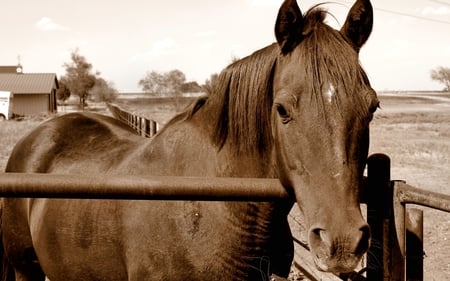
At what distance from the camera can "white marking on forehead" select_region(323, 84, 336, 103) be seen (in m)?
1.91

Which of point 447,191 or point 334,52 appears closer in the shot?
point 334,52

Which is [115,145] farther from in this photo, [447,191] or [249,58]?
[447,191]

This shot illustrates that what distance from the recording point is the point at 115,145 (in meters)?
3.51

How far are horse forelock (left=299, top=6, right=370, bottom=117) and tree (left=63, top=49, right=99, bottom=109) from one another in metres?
64.0

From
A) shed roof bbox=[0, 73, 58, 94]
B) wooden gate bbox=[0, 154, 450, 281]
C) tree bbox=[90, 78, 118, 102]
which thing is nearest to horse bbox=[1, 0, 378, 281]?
wooden gate bbox=[0, 154, 450, 281]

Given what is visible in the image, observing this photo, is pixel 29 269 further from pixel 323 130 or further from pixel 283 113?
pixel 323 130

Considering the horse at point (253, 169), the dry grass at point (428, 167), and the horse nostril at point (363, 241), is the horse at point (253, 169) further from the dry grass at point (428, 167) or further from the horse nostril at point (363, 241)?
the dry grass at point (428, 167)

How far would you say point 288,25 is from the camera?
85.5 inches

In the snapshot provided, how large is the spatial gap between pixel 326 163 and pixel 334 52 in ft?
1.69

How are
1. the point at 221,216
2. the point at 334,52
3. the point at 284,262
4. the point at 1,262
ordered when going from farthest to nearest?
the point at 1,262 < the point at 284,262 < the point at 221,216 < the point at 334,52

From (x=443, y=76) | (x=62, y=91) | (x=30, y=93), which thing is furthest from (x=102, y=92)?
(x=443, y=76)

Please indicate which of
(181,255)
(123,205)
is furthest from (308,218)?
(123,205)

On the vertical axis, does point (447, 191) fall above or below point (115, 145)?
below

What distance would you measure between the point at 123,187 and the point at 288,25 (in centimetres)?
102
